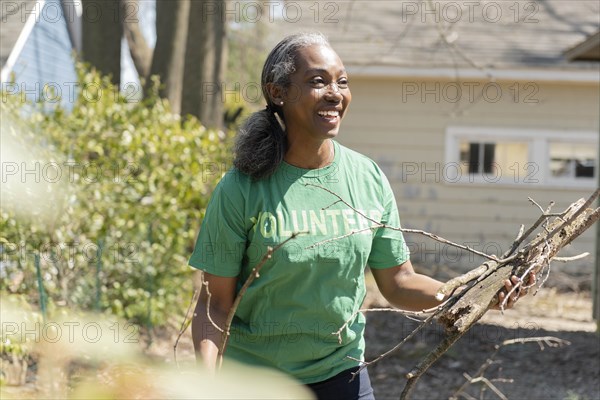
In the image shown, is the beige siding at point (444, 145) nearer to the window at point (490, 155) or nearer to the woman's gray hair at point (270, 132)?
the window at point (490, 155)

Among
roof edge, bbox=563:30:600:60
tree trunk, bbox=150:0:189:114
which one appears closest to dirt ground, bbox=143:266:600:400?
tree trunk, bbox=150:0:189:114

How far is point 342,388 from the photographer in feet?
9.25

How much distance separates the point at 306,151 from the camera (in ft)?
9.49

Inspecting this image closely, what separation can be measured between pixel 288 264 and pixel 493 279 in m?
0.63

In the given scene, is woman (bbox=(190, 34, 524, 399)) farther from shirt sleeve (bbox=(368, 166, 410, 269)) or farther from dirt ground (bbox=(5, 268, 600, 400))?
dirt ground (bbox=(5, 268, 600, 400))

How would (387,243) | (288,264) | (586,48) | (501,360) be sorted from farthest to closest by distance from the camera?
(586,48)
(501,360)
(387,243)
(288,264)

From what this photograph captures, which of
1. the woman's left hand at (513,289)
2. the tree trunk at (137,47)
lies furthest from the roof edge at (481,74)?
the woman's left hand at (513,289)

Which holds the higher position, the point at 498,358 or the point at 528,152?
the point at 528,152

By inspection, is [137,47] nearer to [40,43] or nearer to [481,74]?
[40,43]

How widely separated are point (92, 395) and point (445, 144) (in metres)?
12.0

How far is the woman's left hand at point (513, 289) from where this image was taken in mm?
2367

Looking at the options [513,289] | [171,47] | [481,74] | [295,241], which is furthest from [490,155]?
[513,289]

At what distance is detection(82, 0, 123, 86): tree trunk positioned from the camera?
30.1ft

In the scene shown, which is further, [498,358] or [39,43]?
[39,43]
